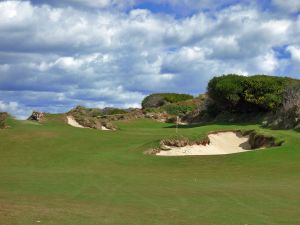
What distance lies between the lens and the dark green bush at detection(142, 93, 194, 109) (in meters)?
138

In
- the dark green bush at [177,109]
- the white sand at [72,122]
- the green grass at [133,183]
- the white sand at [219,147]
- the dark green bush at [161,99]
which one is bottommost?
the green grass at [133,183]

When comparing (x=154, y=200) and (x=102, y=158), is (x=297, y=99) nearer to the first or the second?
(x=102, y=158)

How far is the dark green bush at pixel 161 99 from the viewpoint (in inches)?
5423

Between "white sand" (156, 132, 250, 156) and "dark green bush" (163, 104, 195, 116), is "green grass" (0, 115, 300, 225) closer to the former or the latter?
"white sand" (156, 132, 250, 156)

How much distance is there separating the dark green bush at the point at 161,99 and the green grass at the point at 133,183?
281 feet

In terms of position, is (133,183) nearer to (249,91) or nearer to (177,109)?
(249,91)

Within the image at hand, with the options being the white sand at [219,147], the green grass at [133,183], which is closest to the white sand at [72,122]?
the green grass at [133,183]

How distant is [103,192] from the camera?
22.1 meters

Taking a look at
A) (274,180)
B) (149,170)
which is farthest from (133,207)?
(149,170)

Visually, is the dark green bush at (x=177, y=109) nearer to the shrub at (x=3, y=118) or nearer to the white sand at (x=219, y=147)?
the shrub at (x=3, y=118)

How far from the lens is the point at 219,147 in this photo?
1905 inches

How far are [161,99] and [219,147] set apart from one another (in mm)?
90157

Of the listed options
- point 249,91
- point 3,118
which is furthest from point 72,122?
point 249,91

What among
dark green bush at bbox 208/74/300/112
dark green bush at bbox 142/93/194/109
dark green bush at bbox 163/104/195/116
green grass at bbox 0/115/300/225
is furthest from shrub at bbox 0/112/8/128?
dark green bush at bbox 142/93/194/109
